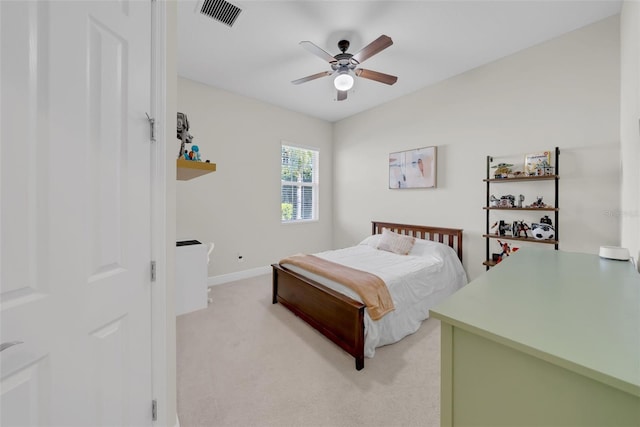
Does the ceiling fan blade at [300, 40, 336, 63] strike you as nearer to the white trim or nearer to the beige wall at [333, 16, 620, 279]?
the white trim

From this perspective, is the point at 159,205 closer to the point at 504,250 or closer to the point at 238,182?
the point at 238,182

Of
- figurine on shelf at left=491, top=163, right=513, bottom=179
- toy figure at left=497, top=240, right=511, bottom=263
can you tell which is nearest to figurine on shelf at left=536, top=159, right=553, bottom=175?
figurine on shelf at left=491, top=163, right=513, bottom=179

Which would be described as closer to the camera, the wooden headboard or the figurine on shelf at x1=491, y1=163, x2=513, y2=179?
the figurine on shelf at x1=491, y1=163, x2=513, y2=179

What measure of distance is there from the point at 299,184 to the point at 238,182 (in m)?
1.26

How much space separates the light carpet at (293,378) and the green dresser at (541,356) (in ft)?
3.40

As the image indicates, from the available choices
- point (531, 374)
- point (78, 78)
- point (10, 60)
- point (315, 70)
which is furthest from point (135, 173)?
point (315, 70)

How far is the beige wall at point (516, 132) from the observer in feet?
7.77

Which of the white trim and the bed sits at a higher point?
the white trim

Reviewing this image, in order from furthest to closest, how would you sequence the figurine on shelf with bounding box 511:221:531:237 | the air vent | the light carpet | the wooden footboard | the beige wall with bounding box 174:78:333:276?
the beige wall with bounding box 174:78:333:276, the figurine on shelf with bounding box 511:221:531:237, the air vent, the wooden footboard, the light carpet

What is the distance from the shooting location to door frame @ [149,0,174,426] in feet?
3.77

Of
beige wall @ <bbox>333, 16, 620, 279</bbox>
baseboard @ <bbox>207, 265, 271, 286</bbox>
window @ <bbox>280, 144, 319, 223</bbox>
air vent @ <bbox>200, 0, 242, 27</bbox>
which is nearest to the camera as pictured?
air vent @ <bbox>200, 0, 242, 27</bbox>

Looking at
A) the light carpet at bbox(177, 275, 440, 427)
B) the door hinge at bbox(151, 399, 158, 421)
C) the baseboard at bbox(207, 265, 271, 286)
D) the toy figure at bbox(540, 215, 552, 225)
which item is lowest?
the light carpet at bbox(177, 275, 440, 427)

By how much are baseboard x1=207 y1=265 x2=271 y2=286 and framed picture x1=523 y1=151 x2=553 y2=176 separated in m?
3.92

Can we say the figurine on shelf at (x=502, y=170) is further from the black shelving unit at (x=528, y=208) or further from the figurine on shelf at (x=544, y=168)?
the figurine on shelf at (x=544, y=168)
